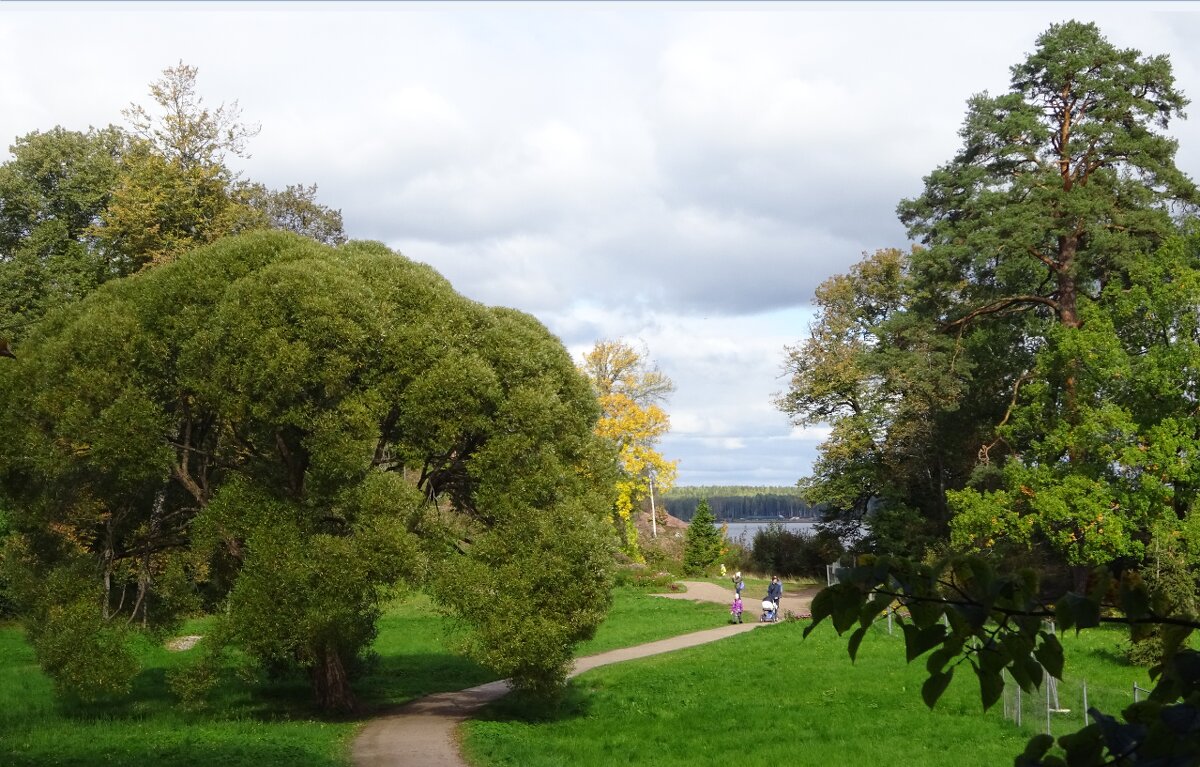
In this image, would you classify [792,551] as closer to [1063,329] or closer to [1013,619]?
[1063,329]

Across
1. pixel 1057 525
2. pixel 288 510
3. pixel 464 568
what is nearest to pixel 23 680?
pixel 288 510

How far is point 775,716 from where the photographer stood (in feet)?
60.7

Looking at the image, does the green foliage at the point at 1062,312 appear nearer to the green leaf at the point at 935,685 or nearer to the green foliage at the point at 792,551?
the green foliage at the point at 792,551

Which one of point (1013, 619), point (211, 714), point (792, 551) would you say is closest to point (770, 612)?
point (211, 714)

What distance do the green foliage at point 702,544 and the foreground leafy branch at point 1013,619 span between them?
51.6 m

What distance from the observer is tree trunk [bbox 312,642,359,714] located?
63.7 ft

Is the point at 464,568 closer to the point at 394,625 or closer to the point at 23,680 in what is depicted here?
the point at 23,680

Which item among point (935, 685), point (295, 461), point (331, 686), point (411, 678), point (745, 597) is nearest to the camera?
point (935, 685)

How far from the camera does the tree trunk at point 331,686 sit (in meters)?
19.4

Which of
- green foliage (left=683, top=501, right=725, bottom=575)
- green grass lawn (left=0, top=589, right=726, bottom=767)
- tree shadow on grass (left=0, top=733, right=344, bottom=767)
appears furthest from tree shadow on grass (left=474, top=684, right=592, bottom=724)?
green foliage (left=683, top=501, right=725, bottom=575)

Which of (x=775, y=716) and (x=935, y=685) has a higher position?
(x=935, y=685)

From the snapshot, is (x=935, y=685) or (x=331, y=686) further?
(x=331, y=686)

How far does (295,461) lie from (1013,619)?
17335mm

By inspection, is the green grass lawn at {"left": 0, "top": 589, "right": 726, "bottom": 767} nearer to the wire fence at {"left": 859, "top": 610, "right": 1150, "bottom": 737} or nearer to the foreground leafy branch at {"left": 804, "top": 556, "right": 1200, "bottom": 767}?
the wire fence at {"left": 859, "top": 610, "right": 1150, "bottom": 737}
